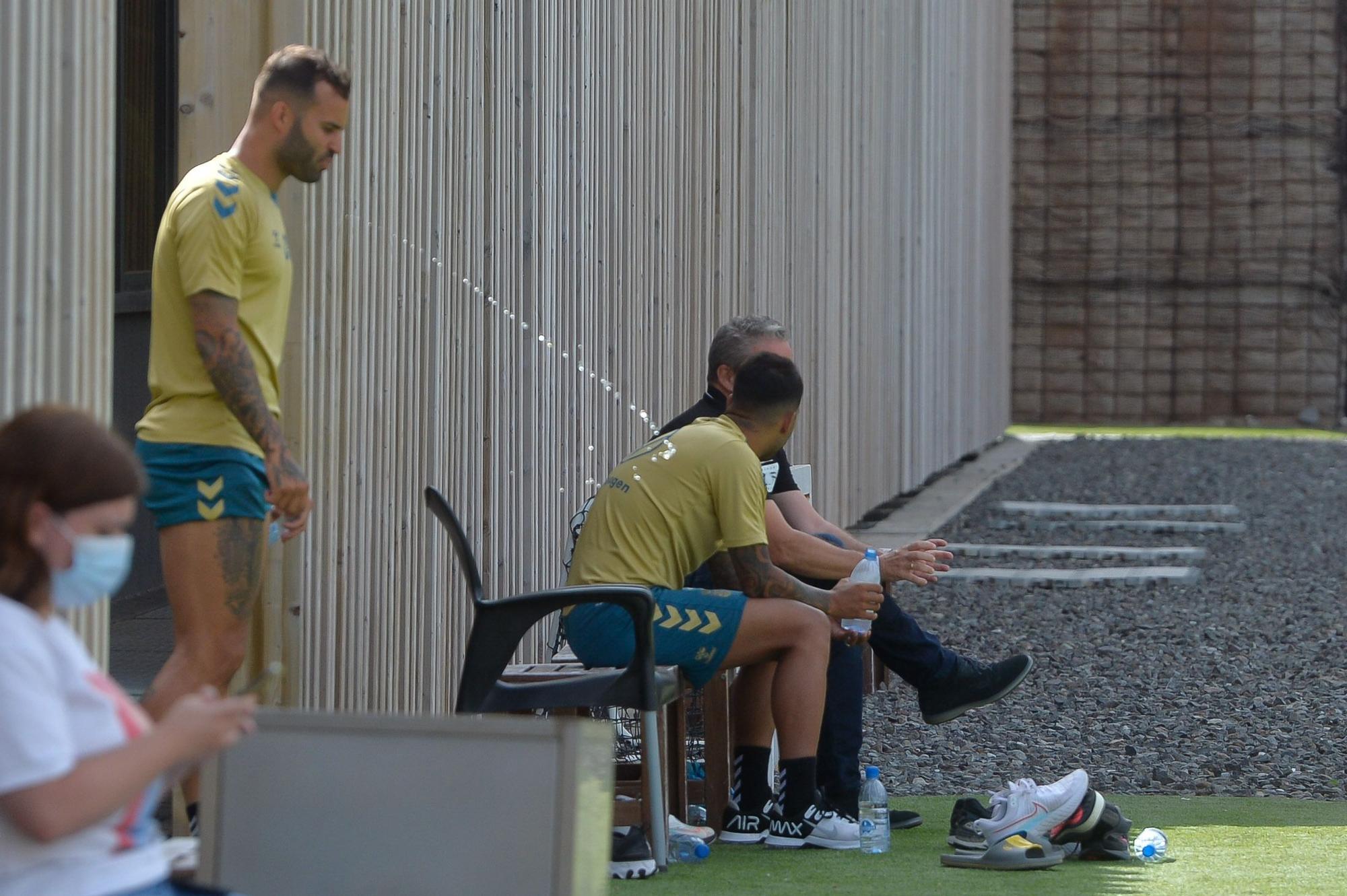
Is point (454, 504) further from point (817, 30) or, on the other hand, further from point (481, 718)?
point (817, 30)

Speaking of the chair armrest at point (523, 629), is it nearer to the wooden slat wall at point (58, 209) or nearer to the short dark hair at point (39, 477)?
the wooden slat wall at point (58, 209)

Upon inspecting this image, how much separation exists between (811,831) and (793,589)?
58 centimetres

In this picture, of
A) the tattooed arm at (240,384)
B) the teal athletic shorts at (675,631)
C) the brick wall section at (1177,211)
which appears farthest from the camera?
the brick wall section at (1177,211)

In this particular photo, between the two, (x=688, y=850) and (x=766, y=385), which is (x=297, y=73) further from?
(x=688, y=850)

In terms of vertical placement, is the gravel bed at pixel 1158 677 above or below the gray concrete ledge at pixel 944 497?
below

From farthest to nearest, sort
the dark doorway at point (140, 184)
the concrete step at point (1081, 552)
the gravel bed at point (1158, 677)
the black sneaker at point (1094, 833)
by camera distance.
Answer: the concrete step at point (1081, 552) < the dark doorway at point (140, 184) < the gravel bed at point (1158, 677) < the black sneaker at point (1094, 833)

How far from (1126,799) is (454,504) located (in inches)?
79.1

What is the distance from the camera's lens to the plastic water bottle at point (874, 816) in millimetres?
4477

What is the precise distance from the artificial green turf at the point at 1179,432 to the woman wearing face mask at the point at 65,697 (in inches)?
758

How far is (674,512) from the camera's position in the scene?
4453mm

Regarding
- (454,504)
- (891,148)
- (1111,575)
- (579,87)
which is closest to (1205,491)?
(891,148)

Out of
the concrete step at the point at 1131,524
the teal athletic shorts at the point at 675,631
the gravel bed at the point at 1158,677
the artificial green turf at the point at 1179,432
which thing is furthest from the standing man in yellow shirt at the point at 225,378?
the artificial green turf at the point at 1179,432

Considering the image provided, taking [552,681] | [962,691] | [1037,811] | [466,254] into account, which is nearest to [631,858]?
A: [552,681]

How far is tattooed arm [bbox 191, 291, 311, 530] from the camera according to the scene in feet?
10.9
